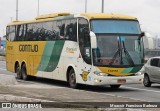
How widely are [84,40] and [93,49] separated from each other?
0.87 metres

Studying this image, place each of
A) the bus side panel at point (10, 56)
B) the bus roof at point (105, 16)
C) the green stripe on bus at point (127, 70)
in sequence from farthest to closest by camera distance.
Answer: the bus side panel at point (10, 56) < the bus roof at point (105, 16) < the green stripe on bus at point (127, 70)

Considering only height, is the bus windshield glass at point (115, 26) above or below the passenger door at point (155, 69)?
above

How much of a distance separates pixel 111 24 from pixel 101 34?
0.80m

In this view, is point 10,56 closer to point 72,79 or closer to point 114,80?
point 72,79

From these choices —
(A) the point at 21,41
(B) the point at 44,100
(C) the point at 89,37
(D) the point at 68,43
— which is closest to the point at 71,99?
(B) the point at 44,100

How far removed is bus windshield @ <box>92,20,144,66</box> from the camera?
19891 mm

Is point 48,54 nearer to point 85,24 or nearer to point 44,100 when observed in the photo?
point 85,24

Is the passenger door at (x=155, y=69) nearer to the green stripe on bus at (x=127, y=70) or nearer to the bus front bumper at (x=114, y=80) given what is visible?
the bus front bumper at (x=114, y=80)

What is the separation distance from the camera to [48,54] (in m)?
24.2

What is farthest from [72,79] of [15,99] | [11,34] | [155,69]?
[11,34]

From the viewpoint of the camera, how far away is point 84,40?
2052cm

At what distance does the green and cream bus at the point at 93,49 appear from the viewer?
1989 cm

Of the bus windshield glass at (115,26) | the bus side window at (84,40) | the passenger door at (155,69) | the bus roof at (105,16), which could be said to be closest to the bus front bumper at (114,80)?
the bus side window at (84,40)

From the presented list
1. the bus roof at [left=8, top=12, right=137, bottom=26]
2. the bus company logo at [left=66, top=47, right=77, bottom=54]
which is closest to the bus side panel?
the bus roof at [left=8, top=12, right=137, bottom=26]
